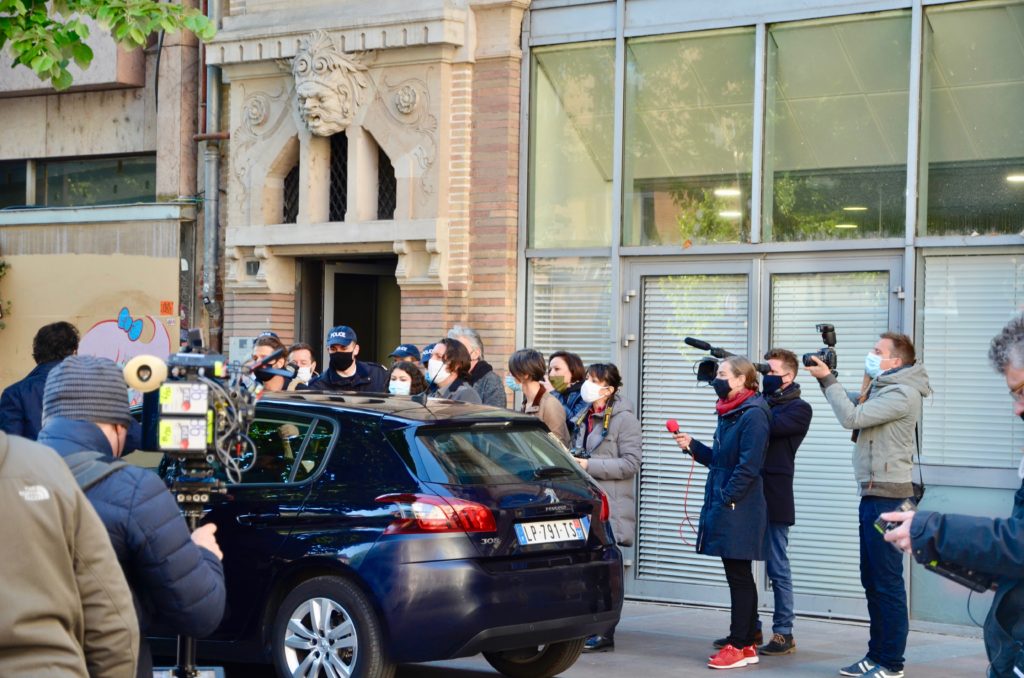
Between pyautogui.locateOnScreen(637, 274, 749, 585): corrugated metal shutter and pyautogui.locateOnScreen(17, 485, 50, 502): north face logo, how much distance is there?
359 inches

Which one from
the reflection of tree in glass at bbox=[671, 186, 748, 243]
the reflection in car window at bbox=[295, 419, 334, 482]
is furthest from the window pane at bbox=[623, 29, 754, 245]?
the reflection in car window at bbox=[295, 419, 334, 482]

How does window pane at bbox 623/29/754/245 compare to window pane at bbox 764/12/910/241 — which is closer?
window pane at bbox 764/12/910/241

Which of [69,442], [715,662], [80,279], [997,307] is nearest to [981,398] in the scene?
[997,307]

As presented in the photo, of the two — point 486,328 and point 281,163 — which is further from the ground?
point 281,163

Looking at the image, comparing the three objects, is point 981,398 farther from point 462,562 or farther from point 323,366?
point 323,366

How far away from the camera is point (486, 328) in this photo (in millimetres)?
13328

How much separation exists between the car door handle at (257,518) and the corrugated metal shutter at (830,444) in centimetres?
480

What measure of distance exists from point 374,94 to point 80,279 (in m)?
4.12

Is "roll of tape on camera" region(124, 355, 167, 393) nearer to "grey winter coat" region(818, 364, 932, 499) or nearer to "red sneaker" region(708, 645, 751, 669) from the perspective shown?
"grey winter coat" region(818, 364, 932, 499)

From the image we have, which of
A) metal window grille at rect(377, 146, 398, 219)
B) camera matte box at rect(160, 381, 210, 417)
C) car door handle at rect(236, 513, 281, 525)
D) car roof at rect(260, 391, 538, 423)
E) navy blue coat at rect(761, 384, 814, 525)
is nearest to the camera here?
camera matte box at rect(160, 381, 210, 417)

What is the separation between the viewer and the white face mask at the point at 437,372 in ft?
37.0

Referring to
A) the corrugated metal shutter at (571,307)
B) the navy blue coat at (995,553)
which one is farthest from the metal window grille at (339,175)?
the navy blue coat at (995,553)

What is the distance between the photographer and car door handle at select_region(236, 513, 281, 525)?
8.26 metres

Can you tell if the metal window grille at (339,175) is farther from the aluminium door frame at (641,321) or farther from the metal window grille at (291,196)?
the aluminium door frame at (641,321)
